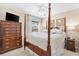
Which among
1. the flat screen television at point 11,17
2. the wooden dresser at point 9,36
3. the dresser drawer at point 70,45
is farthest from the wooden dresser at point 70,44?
the flat screen television at point 11,17

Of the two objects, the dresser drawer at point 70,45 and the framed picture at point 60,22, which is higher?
the framed picture at point 60,22

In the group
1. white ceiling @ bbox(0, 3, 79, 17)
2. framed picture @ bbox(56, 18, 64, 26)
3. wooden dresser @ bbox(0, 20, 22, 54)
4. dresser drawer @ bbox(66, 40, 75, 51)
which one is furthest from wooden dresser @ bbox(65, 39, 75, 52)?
wooden dresser @ bbox(0, 20, 22, 54)

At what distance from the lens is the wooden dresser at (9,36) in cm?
171

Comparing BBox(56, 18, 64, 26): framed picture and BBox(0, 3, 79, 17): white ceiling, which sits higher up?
BBox(0, 3, 79, 17): white ceiling

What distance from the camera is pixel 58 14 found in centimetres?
180

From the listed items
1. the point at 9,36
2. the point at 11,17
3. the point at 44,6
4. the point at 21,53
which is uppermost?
the point at 44,6

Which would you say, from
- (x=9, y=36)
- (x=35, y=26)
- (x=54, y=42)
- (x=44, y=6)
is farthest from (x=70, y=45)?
(x=9, y=36)

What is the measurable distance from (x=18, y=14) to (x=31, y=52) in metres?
0.75

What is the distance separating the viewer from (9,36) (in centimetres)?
175

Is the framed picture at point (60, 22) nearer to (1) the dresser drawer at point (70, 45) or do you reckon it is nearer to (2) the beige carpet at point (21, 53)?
(1) the dresser drawer at point (70, 45)

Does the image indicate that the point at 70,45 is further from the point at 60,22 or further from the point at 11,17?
the point at 11,17

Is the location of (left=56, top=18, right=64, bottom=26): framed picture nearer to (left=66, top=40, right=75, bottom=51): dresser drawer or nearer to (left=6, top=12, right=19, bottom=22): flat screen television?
(left=66, top=40, right=75, bottom=51): dresser drawer

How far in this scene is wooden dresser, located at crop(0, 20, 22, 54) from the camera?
1.71 metres

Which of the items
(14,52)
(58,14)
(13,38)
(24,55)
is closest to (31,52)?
(24,55)
